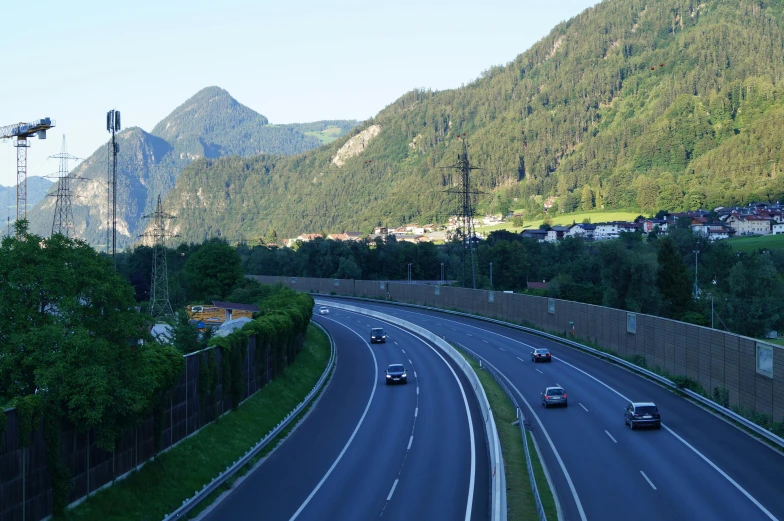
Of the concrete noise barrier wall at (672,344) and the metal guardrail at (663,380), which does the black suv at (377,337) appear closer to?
the metal guardrail at (663,380)

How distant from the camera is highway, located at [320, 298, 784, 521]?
23.1 metres

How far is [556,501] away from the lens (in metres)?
24.2

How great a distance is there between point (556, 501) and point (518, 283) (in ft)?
374

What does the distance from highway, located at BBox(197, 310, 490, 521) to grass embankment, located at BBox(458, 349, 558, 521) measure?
2.90ft

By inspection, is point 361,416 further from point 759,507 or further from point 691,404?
point 759,507

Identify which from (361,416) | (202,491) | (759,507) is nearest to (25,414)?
(202,491)

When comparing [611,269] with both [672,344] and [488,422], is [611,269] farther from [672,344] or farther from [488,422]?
[488,422]

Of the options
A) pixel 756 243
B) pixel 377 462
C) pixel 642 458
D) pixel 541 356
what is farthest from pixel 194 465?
pixel 756 243

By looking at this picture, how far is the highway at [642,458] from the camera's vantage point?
23.1 metres

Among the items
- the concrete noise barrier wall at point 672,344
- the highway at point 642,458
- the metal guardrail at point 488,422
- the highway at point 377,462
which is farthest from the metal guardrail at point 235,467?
the concrete noise barrier wall at point 672,344

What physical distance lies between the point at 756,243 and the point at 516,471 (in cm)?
14436

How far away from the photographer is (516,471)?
27531mm

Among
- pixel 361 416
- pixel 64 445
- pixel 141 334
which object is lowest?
pixel 361 416

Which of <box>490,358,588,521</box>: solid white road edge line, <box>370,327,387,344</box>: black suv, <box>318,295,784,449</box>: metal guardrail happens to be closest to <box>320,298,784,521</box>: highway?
<box>490,358,588,521</box>: solid white road edge line
